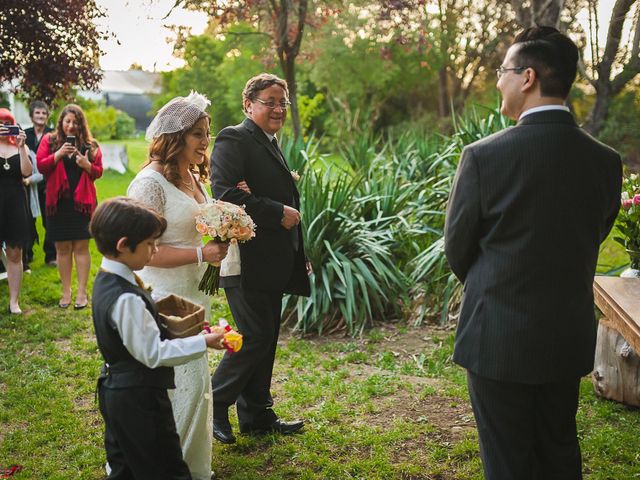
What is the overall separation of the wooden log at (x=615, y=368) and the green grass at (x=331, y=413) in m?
0.09

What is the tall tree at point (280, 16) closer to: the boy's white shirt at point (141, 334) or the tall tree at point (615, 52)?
the tall tree at point (615, 52)

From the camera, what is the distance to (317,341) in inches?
244

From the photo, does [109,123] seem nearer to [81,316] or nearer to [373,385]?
[81,316]

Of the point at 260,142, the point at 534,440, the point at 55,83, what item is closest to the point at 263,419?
the point at 260,142

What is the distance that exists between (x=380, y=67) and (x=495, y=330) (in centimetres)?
2224

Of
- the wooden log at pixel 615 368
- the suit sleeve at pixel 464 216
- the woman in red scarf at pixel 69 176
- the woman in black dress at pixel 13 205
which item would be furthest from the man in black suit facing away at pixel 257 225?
the woman in black dress at pixel 13 205

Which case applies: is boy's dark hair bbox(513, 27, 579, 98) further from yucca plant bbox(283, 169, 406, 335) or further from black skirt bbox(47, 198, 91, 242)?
black skirt bbox(47, 198, 91, 242)

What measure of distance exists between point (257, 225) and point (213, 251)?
0.56 m

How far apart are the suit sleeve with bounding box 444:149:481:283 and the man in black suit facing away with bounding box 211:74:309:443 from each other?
1575 mm

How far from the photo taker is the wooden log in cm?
450

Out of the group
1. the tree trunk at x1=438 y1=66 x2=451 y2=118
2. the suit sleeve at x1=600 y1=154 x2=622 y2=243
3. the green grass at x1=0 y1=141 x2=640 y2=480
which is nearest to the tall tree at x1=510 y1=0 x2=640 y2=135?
the green grass at x1=0 y1=141 x2=640 y2=480

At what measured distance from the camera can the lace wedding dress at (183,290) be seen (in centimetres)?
331

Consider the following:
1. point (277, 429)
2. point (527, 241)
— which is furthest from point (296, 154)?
point (527, 241)

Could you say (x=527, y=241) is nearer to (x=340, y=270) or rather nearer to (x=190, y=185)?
(x=190, y=185)
